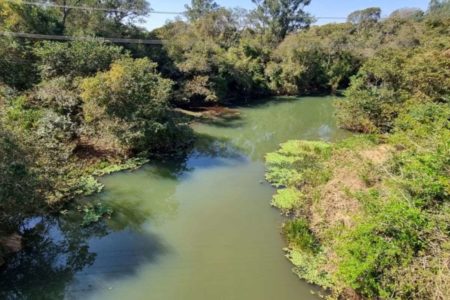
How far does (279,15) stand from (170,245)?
37.7 metres

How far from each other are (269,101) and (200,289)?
2205 centimetres

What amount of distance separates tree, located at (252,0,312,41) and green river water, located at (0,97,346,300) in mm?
30410

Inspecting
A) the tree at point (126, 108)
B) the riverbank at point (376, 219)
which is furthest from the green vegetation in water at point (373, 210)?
the tree at point (126, 108)

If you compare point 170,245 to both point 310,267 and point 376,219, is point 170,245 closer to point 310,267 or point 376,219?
point 310,267

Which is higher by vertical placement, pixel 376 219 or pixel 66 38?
pixel 66 38

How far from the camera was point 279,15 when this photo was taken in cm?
4072

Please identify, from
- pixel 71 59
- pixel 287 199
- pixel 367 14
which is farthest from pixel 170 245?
pixel 367 14

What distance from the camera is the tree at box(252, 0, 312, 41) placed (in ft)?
132

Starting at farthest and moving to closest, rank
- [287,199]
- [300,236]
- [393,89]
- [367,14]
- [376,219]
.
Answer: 1. [367,14]
2. [393,89]
3. [287,199]
4. [300,236]
5. [376,219]

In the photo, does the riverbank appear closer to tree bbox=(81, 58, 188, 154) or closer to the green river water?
the green river water

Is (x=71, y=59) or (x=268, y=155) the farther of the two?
(x=71, y=59)

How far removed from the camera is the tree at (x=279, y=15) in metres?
40.3

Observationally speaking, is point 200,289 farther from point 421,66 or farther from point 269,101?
point 269,101

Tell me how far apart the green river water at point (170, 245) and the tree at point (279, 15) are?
30.4 meters
